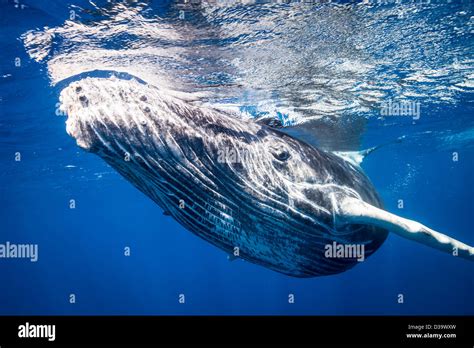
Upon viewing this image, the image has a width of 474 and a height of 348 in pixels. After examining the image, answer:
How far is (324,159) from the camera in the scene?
6152 millimetres

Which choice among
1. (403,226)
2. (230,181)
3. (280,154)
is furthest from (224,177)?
(403,226)

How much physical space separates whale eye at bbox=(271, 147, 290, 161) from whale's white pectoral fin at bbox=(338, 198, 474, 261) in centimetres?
123

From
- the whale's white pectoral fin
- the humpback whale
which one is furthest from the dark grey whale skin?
the whale's white pectoral fin

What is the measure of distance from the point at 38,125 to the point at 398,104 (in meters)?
19.6

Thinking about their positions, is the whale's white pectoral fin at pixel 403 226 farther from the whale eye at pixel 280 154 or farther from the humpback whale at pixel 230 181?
the whale eye at pixel 280 154

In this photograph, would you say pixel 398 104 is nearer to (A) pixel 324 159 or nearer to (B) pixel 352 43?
(B) pixel 352 43

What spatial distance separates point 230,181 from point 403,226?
2267mm

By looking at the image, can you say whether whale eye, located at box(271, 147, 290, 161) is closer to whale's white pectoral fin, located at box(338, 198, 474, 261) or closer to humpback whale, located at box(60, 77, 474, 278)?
humpback whale, located at box(60, 77, 474, 278)

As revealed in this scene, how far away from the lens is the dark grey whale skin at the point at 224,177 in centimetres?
394

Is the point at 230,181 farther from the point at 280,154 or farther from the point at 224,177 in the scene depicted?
the point at 280,154

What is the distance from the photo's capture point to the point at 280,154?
539cm

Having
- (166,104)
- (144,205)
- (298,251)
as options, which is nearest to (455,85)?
(298,251)

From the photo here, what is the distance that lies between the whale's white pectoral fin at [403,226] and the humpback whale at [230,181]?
0.5 inches

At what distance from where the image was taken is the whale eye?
5.39 m
